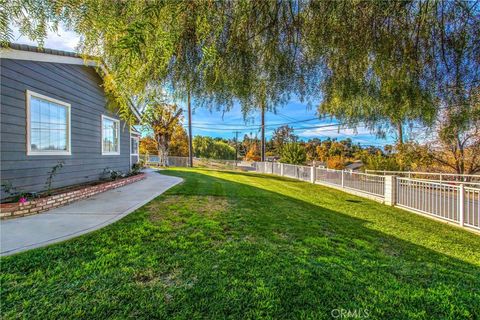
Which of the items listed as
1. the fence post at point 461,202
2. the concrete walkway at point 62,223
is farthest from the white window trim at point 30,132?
the fence post at point 461,202

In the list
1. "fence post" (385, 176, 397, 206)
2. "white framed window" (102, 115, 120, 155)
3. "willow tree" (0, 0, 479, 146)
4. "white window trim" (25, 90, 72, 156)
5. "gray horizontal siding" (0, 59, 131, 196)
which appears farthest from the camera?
"white framed window" (102, 115, 120, 155)

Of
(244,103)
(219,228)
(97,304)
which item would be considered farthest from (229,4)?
(219,228)

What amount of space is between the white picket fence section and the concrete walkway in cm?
760

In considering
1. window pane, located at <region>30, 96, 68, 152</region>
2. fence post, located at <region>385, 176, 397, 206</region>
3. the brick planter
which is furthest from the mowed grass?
fence post, located at <region>385, 176, 397, 206</region>

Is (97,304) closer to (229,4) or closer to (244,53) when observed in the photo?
(244,53)

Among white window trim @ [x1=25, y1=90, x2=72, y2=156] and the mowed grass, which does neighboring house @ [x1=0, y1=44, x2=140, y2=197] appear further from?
the mowed grass

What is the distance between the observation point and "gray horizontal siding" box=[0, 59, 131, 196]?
4.96 meters

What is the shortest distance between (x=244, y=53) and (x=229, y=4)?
277 mm

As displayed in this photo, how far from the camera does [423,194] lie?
22.7 feet

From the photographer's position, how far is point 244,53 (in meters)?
1.54

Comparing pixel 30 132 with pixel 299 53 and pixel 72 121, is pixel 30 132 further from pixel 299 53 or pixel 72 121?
pixel 299 53

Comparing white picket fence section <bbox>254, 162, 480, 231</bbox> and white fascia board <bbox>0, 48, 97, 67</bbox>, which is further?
white picket fence section <bbox>254, 162, 480, 231</bbox>

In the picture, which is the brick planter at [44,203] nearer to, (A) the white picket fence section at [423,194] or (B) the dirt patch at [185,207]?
(B) the dirt patch at [185,207]

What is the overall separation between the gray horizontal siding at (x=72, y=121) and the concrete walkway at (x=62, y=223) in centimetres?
113
